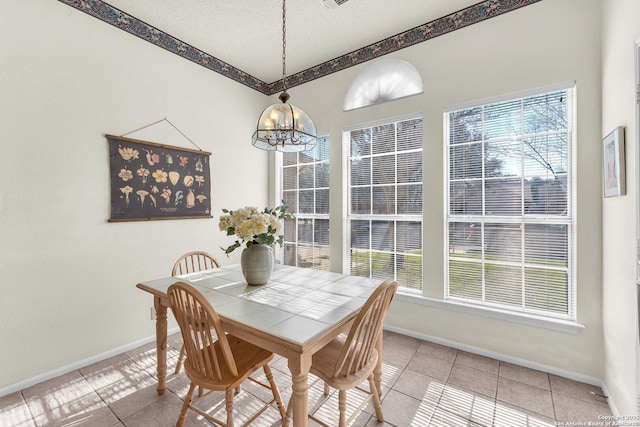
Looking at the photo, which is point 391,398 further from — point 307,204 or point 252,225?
point 307,204

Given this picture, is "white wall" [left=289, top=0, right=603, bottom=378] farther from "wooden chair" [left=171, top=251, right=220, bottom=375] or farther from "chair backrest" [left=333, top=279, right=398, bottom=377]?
"wooden chair" [left=171, top=251, right=220, bottom=375]

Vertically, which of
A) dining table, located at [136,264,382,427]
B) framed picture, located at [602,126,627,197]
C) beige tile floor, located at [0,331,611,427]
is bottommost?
beige tile floor, located at [0,331,611,427]

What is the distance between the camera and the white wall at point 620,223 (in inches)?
58.9

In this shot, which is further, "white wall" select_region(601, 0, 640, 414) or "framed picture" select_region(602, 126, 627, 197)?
"framed picture" select_region(602, 126, 627, 197)

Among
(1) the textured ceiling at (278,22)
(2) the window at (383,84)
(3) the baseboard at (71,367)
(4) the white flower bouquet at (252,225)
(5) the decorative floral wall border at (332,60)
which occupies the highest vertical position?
(1) the textured ceiling at (278,22)

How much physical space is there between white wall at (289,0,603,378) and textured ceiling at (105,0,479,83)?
300 millimetres

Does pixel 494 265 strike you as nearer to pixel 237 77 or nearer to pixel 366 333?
pixel 366 333

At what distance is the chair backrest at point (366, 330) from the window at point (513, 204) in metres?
1.49

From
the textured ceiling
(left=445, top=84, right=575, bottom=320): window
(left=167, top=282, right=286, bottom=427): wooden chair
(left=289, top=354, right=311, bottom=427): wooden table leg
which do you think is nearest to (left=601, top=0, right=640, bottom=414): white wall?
(left=445, top=84, right=575, bottom=320): window

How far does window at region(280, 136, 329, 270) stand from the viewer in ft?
11.7

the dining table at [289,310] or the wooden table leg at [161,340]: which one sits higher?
the dining table at [289,310]

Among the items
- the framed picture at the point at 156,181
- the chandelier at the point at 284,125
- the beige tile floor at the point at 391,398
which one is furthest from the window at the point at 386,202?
the framed picture at the point at 156,181

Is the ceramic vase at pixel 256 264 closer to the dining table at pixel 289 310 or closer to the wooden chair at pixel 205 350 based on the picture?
the dining table at pixel 289 310

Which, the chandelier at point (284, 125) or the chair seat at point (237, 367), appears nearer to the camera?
the chair seat at point (237, 367)
